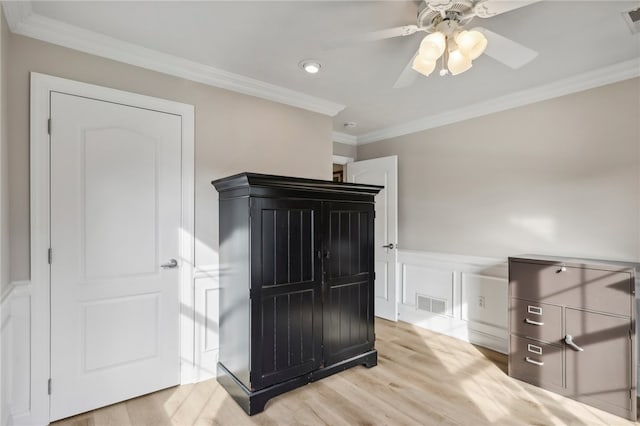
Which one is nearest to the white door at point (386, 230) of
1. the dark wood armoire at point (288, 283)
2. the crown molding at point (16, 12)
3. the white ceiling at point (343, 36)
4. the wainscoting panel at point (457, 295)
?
the wainscoting panel at point (457, 295)

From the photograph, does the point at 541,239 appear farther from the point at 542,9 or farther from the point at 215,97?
the point at 215,97

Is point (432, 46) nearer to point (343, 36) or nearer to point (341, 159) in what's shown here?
point (343, 36)

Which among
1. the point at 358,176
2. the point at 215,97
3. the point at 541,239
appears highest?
the point at 215,97

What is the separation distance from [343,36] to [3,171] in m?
2.04

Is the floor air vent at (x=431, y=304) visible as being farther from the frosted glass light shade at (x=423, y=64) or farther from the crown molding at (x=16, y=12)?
the crown molding at (x=16, y=12)

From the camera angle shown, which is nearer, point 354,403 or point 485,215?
point 354,403

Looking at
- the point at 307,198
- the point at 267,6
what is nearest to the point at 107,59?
the point at 267,6

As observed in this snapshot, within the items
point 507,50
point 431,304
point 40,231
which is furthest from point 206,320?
point 507,50

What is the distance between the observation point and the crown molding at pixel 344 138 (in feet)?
15.0

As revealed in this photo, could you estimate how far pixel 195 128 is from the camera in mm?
2641

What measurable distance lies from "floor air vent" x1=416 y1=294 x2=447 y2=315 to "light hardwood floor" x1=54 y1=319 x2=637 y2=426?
0.84 metres

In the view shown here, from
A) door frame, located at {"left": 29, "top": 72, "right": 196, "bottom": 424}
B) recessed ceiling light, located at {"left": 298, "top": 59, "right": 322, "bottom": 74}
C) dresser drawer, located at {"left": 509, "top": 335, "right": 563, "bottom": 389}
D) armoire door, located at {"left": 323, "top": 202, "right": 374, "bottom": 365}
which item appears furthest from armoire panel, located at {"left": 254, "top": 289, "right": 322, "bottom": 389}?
recessed ceiling light, located at {"left": 298, "top": 59, "right": 322, "bottom": 74}

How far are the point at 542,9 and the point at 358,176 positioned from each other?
9.33 ft

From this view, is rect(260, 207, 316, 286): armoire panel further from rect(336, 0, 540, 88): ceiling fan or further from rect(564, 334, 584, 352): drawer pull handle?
rect(564, 334, 584, 352): drawer pull handle
